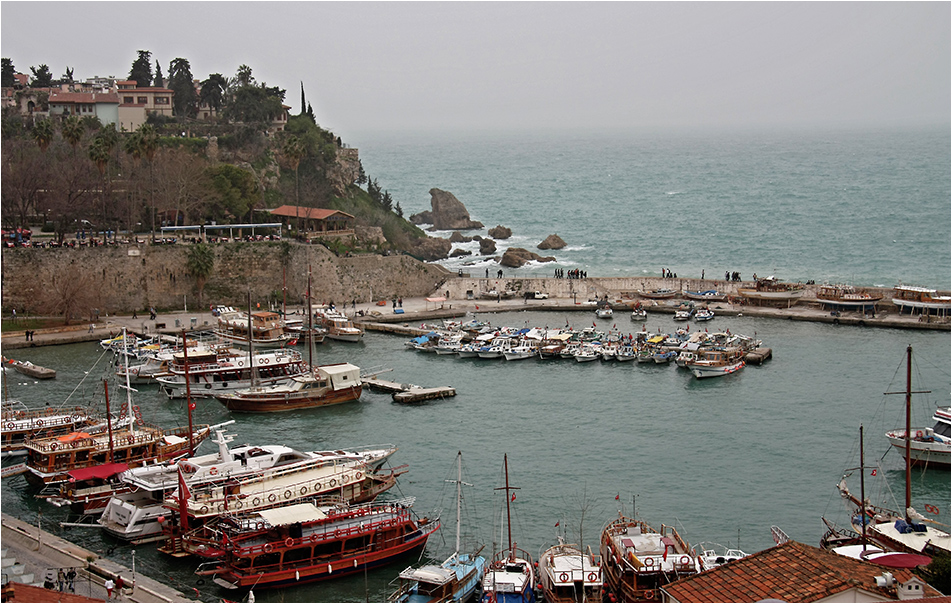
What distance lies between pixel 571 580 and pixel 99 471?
18017mm

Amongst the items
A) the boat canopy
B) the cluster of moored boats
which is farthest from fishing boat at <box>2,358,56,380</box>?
the boat canopy

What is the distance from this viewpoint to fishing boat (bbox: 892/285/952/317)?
204ft

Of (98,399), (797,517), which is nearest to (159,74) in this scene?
(98,399)

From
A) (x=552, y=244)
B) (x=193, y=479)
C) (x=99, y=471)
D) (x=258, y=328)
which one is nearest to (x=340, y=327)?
(x=258, y=328)

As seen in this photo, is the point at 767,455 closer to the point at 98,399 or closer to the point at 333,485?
the point at 333,485

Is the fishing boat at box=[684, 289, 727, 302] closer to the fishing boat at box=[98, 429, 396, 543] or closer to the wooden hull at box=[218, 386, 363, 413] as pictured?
the wooden hull at box=[218, 386, 363, 413]

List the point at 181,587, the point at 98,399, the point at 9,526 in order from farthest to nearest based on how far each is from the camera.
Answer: the point at 98,399 < the point at 9,526 < the point at 181,587

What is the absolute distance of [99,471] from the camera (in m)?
37.4

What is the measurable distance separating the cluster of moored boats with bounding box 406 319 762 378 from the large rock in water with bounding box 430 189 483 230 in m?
55.8

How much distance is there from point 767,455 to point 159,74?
88.1 metres

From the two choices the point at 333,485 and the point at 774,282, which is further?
the point at 774,282

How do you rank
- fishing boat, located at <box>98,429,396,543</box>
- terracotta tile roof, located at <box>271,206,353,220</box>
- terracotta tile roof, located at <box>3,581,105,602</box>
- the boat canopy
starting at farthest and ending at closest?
terracotta tile roof, located at <box>271,206,353,220</box> → fishing boat, located at <box>98,429,396,543</box> → the boat canopy → terracotta tile roof, located at <box>3,581,105,602</box>

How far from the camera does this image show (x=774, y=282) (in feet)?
225

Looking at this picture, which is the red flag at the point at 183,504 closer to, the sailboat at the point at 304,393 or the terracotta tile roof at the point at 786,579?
the sailboat at the point at 304,393
